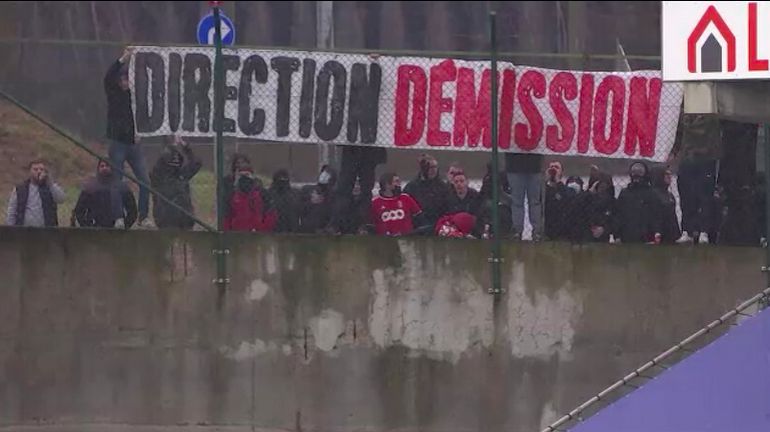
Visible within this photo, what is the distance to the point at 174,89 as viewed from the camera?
13.8 m

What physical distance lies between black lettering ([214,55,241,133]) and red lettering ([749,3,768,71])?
409cm

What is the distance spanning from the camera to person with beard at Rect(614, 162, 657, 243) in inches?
A: 544

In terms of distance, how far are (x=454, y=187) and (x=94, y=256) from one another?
2923mm

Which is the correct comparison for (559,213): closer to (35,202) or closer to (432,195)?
(432,195)

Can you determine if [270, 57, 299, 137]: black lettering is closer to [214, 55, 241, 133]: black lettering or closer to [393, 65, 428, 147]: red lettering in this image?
[214, 55, 241, 133]: black lettering

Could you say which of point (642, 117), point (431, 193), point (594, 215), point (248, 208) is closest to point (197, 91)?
point (248, 208)

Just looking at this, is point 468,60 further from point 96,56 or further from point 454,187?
point 96,56

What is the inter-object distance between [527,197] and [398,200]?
3.46ft

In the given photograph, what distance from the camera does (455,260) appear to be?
1363 cm

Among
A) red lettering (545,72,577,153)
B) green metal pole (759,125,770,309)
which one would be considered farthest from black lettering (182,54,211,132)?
green metal pole (759,125,770,309)

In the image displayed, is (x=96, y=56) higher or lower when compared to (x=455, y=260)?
higher

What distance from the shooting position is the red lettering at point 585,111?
1403 centimetres

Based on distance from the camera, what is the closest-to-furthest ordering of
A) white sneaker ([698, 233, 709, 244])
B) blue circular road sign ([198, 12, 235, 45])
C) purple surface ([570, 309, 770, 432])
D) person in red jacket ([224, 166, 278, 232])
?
1. purple surface ([570, 309, 770, 432])
2. person in red jacket ([224, 166, 278, 232])
3. white sneaker ([698, 233, 709, 244])
4. blue circular road sign ([198, 12, 235, 45])

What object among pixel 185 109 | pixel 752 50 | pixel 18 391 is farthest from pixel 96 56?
pixel 752 50
